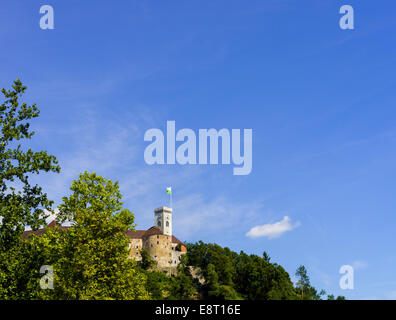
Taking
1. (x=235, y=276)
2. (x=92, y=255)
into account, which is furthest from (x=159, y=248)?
(x=92, y=255)

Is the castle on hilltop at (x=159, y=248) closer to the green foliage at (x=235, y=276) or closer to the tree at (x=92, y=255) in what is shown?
the green foliage at (x=235, y=276)

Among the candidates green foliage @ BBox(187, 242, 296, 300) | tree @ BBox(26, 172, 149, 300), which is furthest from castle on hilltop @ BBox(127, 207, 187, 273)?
tree @ BBox(26, 172, 149, 300)

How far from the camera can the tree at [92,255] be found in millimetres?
36188

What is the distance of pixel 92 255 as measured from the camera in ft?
120

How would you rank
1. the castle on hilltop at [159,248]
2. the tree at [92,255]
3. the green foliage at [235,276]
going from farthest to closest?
the castle on hilltop at [159,248] < the green foliage at [235,276] < the tree at [92,255]

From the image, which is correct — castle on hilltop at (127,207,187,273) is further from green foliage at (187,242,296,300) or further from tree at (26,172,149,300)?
tree at (26,172,149,300)

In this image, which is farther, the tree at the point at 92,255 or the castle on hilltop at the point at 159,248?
→ the castle on hilltop at the point at 159,248

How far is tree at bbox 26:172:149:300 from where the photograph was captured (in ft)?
119

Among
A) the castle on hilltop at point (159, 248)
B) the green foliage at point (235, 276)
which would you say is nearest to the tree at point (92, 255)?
the green foliage at point (235, 276)

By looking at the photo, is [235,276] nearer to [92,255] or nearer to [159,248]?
[159,248]
